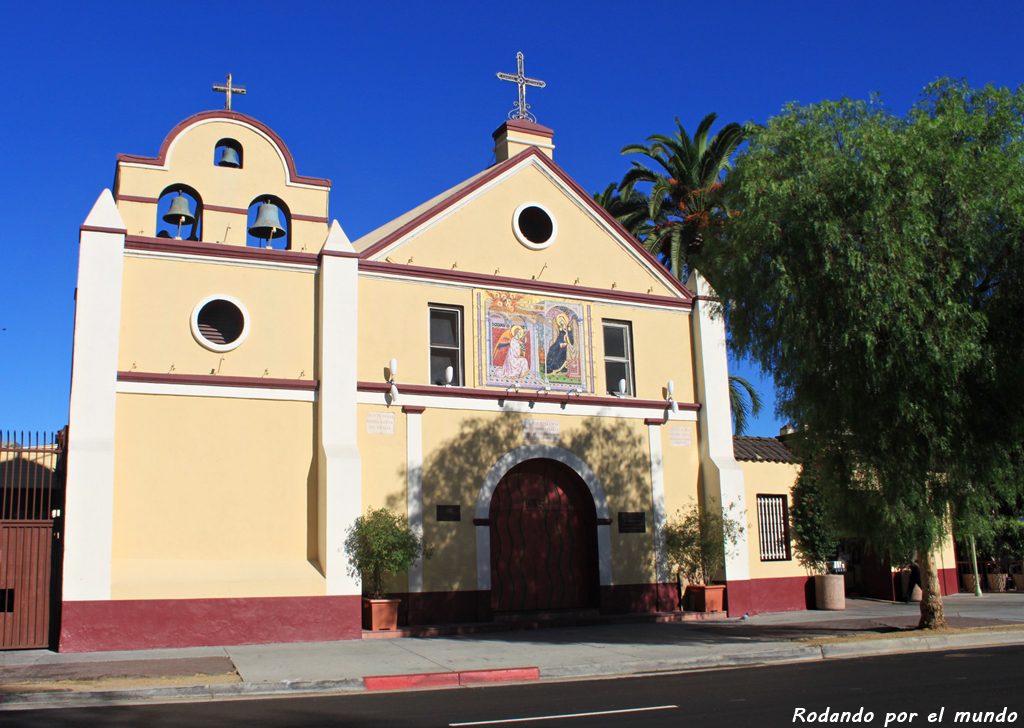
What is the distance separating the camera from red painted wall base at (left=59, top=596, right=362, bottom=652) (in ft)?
49.5

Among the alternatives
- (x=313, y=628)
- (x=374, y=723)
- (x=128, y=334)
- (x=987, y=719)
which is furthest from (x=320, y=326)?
(x=987, y=719)

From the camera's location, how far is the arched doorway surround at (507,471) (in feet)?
60.7

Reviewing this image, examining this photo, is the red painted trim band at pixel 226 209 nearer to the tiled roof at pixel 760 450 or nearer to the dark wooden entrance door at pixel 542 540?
the dark wooden entrance door at pixel 542 540

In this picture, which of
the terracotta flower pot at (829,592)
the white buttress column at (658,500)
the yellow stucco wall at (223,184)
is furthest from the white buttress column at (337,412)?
the terracotta flower pot at (829,592)

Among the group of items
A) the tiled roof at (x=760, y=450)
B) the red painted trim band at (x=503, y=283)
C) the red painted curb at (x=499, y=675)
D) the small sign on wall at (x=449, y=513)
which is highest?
the red painted trim band at (x=503, y=283)

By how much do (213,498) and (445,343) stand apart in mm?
5397

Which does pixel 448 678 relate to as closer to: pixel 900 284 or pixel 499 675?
pixel 499 675

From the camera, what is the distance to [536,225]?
68.4 ft

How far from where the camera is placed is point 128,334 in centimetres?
1678

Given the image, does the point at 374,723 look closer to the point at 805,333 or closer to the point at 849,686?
the point at 849,686

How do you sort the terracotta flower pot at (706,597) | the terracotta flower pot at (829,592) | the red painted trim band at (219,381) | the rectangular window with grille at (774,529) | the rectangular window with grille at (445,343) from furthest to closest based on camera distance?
the rectangular window with grille at (774,529) → the terracotta flower pot at (829,592) → the terracotta flower pot at (706,597) → the rectangular window with grille at (445,343) → the red painted trim band at (219,381)

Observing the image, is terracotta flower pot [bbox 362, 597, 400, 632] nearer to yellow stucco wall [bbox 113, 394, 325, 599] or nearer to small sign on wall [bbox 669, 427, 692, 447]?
yellow stucco wall [bbox 113, 394, 325, 599]

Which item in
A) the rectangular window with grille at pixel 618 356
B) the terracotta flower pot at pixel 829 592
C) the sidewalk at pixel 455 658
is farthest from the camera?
the terracotta flower pot at pixel 829 592

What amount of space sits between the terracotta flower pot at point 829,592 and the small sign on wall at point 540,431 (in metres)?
6.98
